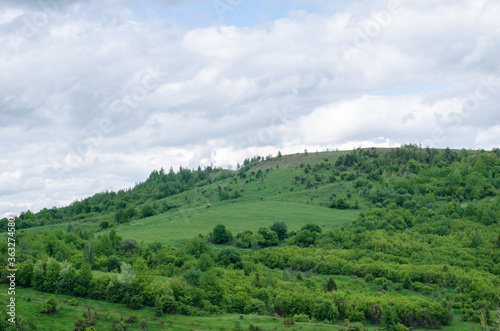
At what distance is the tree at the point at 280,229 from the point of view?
16000 centimetres

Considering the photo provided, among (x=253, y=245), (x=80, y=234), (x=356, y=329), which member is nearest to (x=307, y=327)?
(x=356, y=329)

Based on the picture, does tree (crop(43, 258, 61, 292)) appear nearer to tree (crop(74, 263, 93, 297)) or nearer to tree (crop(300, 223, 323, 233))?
tree (crop(74, 263, 93, 297))

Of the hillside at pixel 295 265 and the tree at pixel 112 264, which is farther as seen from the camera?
the tree at pixel 112 264

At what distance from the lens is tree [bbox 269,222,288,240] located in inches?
6299

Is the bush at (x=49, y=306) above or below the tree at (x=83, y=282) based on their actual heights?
below

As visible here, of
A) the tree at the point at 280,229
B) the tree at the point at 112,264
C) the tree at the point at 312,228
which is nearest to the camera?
the tree at the point at 112,264

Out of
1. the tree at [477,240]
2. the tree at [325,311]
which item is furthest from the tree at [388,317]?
the tree at [477,240]

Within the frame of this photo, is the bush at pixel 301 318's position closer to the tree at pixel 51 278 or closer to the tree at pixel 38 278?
the tree at pixel 51 278

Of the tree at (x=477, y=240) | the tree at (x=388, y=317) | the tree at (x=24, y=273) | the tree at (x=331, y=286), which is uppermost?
the tree at (x=24, y=273)

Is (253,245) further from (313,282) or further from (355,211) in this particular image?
(355,211)

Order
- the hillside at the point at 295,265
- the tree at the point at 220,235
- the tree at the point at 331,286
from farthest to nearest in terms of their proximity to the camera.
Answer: the tree at the point at 220,235 → the tree at the point at 331,286 → the hillside at the point at 295,265

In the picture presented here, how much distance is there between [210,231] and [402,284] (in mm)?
72658

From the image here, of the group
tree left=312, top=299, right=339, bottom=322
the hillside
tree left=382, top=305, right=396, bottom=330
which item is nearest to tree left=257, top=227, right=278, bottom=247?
the hillside

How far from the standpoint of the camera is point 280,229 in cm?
16000
